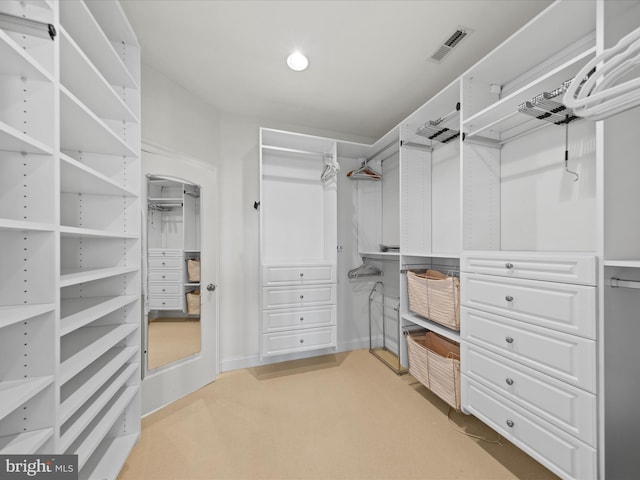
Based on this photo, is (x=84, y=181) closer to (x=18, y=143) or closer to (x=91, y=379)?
(x=18, y=143)

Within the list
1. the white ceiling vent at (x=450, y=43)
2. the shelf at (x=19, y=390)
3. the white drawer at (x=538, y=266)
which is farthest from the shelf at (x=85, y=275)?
the white ceiling vent at (x=450, y=43)

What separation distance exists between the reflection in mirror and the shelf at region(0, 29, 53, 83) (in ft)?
4.00

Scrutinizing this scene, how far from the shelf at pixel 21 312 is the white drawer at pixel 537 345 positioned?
2.08 meters

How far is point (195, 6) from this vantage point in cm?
153

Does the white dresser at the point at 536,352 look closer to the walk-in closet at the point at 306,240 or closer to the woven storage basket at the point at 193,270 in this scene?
the walk-in closet at the point at 306,240

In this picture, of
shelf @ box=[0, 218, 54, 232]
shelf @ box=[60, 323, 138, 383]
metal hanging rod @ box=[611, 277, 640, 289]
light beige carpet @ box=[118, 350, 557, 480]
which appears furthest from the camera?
light beige carpet @ box=[118, 350, 557, 480]

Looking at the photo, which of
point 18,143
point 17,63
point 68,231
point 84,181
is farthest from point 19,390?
point 17,63

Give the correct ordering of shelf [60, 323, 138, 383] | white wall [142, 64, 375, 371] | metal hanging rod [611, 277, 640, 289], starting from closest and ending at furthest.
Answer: metal hanging rod [611, 277, 640, 289], shelf [60, 323, 138, 383], white wall [142, 64, 375, 371]

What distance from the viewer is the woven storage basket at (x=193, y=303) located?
2340mm

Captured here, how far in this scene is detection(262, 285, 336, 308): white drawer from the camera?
7.92 ft

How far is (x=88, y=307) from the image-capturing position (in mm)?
1415

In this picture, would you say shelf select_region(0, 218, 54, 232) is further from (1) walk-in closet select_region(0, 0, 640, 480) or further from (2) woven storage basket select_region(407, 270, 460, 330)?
(2) woven storage basket select_region(407, 270, 460, 330)

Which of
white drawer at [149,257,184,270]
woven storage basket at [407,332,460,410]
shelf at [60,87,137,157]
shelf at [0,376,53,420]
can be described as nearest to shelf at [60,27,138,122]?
shelf at [60,87,137,157]

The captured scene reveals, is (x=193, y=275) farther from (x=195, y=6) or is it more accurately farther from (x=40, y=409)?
(x=195, y=6)
